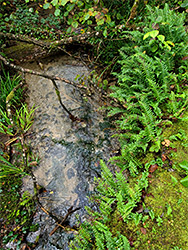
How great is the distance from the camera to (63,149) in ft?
11.2

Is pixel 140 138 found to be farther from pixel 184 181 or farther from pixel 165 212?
pixel 165 212

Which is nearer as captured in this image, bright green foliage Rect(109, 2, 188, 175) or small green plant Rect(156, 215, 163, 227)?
small green plant Rect(156, 215, 163, 227)

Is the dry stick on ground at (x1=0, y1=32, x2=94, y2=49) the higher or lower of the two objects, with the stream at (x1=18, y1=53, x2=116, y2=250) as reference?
higher

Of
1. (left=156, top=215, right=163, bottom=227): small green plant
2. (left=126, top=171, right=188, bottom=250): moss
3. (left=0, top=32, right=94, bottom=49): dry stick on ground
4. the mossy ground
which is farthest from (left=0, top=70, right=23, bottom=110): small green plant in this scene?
(left=156, top=215, right=163, bottom=227): small green plant

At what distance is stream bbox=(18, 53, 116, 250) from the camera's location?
277 cm

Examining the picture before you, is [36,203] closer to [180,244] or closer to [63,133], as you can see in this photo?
[63,133]

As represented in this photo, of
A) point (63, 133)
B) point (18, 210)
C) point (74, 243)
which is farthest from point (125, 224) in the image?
point (63, 133)

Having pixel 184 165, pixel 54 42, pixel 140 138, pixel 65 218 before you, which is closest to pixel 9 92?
pixel 54 42

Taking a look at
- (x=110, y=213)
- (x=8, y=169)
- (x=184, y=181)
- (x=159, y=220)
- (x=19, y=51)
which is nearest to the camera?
(x=159, y=220)

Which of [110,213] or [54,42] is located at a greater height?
[54,42]

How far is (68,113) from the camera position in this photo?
3748mm

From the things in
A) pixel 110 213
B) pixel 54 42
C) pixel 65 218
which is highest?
pixel 54 42

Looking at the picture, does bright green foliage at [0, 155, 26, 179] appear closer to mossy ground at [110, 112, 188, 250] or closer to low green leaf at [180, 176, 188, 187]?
mossy ground at [110, 112, 188, 250]

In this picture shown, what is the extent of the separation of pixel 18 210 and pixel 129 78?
314 cm
